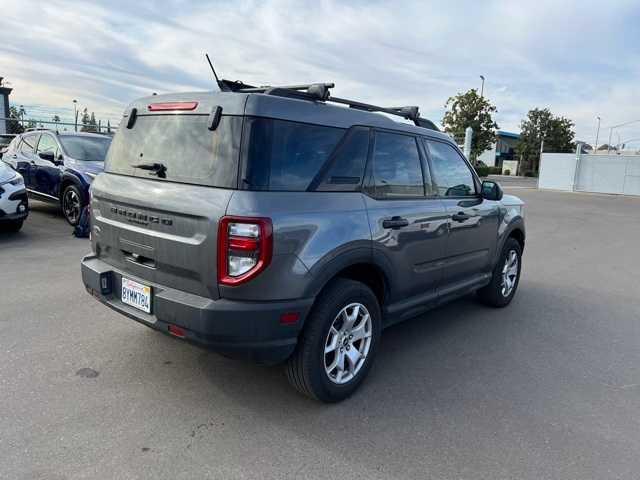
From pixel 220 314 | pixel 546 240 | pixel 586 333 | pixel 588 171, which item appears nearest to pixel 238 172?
pixel 220 314

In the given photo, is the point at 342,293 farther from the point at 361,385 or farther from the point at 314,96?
the point at 314,96

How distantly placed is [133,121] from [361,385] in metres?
2.45

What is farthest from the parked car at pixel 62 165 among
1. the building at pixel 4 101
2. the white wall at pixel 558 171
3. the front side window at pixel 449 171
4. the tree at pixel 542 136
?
the tree at pixel 542 136

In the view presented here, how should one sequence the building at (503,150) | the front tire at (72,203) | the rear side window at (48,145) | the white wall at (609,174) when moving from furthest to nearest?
the building at (503,150)
the white wall at (609,174)
the rear side window at (48,145)
the front tire at (72,203)

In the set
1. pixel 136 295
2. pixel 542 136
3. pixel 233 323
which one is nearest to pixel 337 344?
pixel 233 323

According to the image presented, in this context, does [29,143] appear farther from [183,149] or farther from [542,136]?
[542,136]

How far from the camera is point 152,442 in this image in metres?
2.76

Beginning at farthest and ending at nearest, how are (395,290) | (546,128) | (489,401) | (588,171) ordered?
(546,128), (588,171), (395,290), (489,401)

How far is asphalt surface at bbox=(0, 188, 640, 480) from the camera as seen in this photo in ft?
8.74

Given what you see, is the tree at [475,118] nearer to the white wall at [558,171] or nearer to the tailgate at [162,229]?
the white wall at [558,171]

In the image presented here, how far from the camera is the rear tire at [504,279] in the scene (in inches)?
212

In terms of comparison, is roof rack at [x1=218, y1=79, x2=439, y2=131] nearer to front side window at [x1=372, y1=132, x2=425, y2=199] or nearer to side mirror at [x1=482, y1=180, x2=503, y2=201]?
front side window at [x1=372, y1=132, x2=425, y2=199]

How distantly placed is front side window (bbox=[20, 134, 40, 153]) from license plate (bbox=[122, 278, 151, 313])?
8308 mm

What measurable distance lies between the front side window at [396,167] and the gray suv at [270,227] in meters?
0.01
